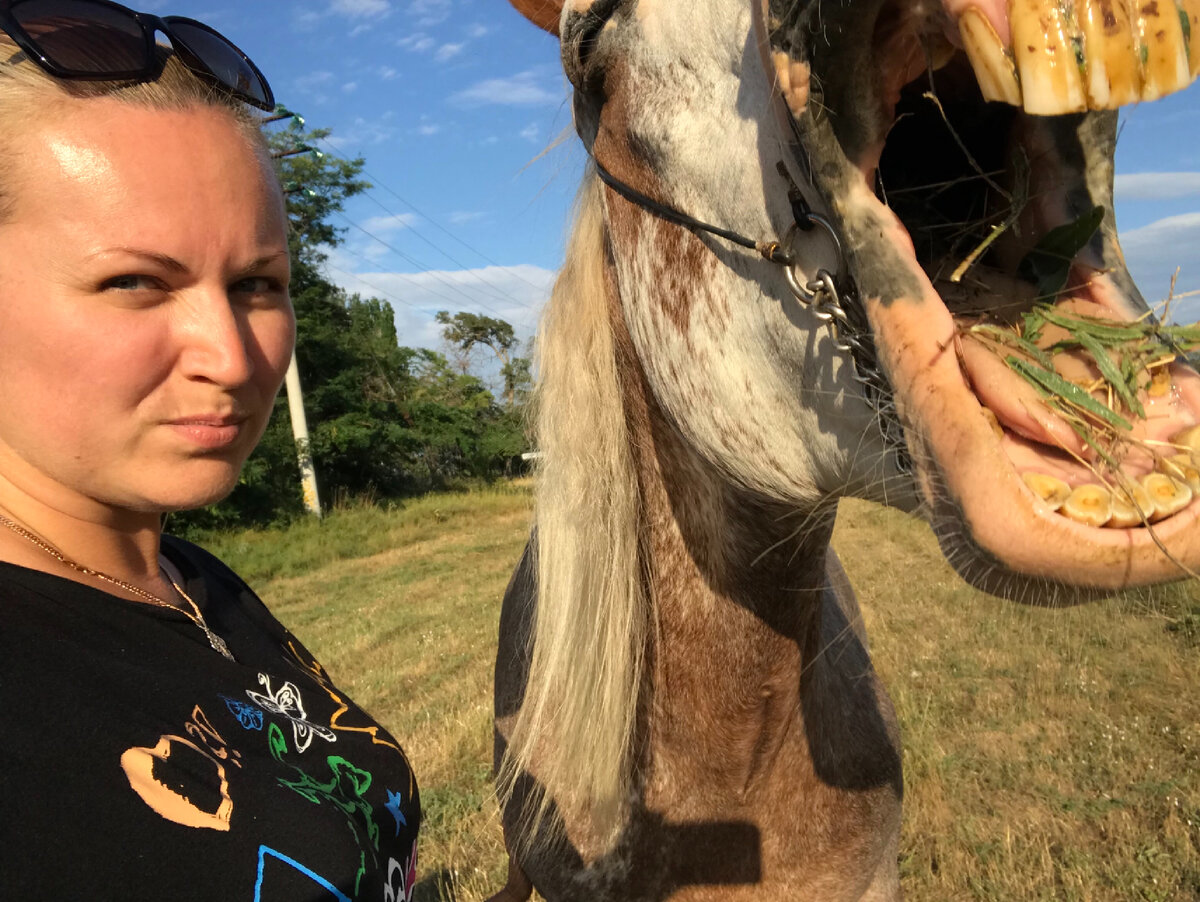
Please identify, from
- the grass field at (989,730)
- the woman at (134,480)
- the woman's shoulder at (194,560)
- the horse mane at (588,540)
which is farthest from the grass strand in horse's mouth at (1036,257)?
the woman's shoulder at (194,560)

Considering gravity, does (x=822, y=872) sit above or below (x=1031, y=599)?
below

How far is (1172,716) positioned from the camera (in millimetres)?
3904

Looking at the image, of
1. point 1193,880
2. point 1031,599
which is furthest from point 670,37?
point 1193,880

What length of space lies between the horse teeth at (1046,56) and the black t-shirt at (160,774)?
42.7 inches

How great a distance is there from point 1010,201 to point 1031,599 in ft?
1.67

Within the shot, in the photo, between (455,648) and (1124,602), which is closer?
(1124,602)

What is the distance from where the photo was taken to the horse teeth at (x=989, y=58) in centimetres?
71

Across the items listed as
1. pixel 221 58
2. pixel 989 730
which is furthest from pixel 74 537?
pixel 989 730

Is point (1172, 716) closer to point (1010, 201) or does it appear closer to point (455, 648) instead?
point (1010, 201)

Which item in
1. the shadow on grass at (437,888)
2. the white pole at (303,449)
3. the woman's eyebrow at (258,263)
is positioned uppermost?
the woman's eyebrow at (258,263)

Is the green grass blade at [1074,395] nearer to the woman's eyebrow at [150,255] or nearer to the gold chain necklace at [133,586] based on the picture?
the woman's eyebrow at [150,255]

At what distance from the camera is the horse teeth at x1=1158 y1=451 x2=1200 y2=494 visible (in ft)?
2.55

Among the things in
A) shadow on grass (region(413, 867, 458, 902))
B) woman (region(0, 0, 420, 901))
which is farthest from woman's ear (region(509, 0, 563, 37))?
shadow on grass (region(413, 867, 458, 902))

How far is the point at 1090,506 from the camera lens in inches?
30.4
